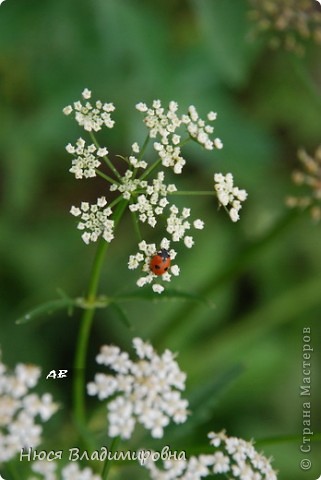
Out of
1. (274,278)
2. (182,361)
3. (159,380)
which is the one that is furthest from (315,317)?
(159,380)

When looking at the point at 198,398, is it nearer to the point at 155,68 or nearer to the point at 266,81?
the point at 155,68

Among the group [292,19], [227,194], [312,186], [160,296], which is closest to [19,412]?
[160,296]

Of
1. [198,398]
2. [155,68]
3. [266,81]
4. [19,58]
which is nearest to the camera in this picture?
[198,398]

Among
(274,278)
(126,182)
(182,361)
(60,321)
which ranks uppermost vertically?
(274,278)

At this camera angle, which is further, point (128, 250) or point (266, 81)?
point (266, 81)

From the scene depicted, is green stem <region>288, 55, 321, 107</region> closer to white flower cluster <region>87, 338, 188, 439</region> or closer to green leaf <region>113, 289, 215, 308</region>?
green leaf <region>113, 289, 215, 308</region>

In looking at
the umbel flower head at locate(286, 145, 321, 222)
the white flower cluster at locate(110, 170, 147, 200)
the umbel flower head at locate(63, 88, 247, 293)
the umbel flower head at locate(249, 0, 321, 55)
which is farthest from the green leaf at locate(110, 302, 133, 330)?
the umbel flower head at locate(249, 0, 321, 55)

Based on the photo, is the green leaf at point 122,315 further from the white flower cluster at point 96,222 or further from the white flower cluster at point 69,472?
the white flower cluster at point 69,472
